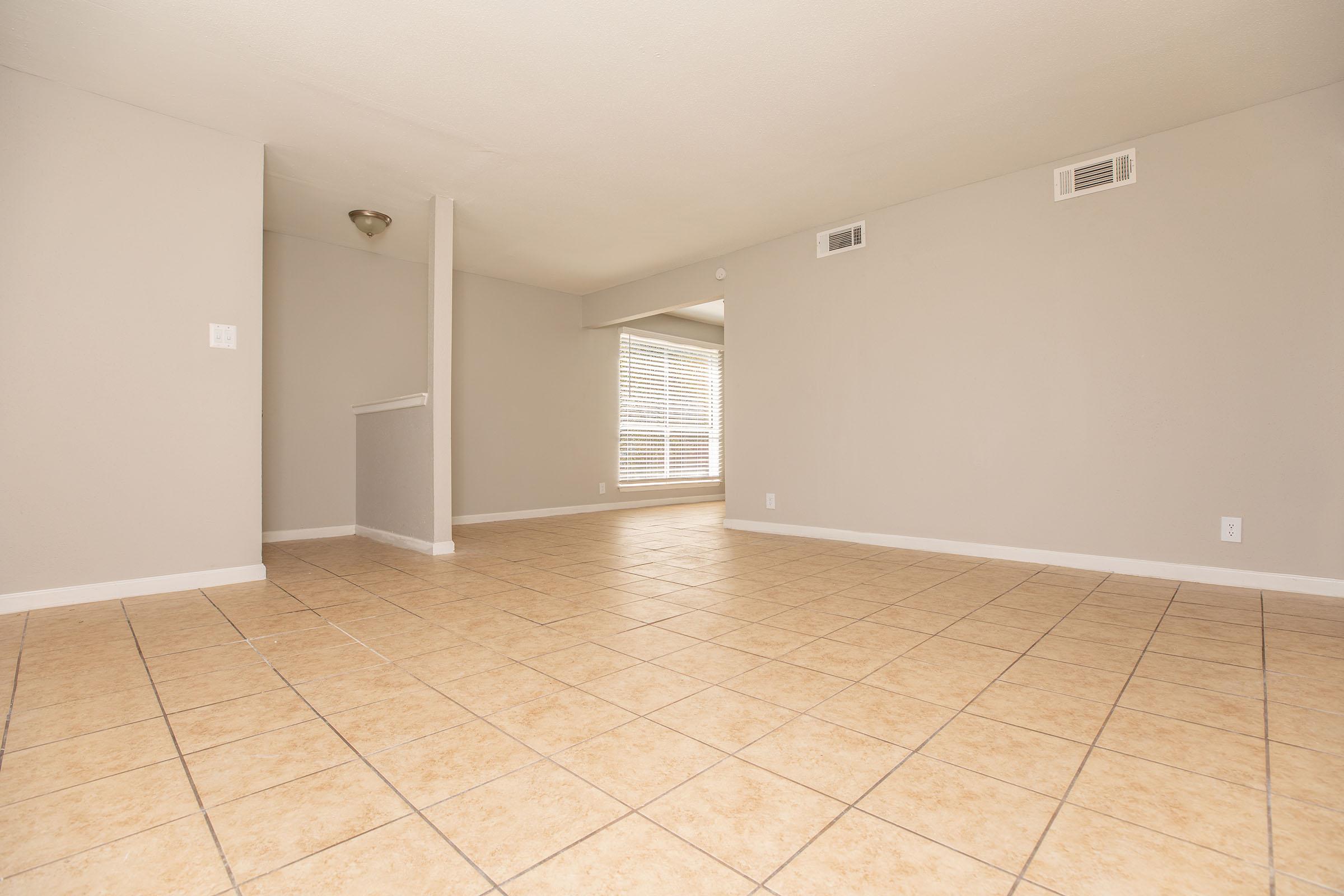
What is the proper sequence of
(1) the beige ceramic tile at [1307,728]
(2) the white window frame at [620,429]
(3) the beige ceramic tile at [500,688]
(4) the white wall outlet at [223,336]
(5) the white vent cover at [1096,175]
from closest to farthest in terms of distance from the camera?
1. (1) the beige ceramic tile at [1307,728]
2. (3) the beige ceramic tile at [500,688]
3. (4) the white wall outlet at [223,336]
4. (5) the white vent cover at [1096,175]
5. (2) the white window frame at [620,429]

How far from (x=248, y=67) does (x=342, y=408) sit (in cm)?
297

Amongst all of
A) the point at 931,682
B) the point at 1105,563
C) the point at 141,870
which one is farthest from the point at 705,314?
the point at 141,870

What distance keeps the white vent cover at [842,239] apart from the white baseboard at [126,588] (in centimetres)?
447

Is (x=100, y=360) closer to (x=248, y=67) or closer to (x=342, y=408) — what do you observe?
(x=248, y=67)

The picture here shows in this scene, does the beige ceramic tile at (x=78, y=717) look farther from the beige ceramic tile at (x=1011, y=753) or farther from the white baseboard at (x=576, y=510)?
the white baseboard at (x=576, y=510)

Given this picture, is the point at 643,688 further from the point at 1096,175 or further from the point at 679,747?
the point at 1096,175

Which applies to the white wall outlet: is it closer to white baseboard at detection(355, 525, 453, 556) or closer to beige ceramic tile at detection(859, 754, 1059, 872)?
white baseboard at detection(355, 525, 453, 556)

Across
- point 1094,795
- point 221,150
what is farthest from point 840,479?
point 221,150

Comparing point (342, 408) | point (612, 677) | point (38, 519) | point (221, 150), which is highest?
point (221, 150)

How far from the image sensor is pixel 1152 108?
3.10m

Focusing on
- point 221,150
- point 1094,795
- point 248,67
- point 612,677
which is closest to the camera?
point 1094,795

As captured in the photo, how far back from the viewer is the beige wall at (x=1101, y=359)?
2957 millimetres

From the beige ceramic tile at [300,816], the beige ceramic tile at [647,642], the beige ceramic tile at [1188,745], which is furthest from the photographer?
the beige ceramic tile at [647,642]

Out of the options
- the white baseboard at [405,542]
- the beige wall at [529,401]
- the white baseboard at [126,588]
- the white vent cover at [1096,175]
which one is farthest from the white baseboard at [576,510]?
the white vent cover at [1096,175]
